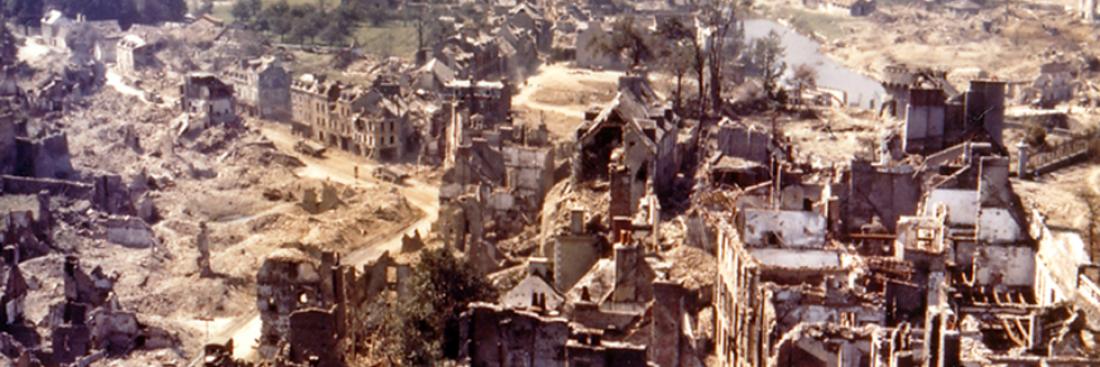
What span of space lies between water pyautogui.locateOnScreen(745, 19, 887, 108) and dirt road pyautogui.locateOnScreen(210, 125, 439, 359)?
23847 mm

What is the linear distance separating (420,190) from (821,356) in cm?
4018

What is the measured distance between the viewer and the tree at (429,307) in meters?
31.2

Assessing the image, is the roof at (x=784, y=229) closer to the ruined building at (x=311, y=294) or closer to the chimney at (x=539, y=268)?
the chimney at (x=539, y=268)

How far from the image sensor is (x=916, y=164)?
1441 inches

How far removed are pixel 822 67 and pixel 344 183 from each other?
1805 inches

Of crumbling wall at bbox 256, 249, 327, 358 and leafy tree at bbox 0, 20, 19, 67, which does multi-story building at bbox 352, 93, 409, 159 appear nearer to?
leafy tree at bbox 0, 20, 19, 67

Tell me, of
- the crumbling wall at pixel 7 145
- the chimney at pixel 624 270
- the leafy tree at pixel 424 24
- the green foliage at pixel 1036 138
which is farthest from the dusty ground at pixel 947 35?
the chimney at pixel 624 270

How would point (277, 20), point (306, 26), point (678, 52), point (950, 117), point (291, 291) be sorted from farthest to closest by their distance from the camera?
point (277, 20) < point (306, 26) < point (678, 52) < point (950, 117) < point (291, 291)

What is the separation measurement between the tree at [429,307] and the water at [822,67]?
1567 inches

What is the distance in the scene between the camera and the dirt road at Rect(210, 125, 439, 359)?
1603 inches

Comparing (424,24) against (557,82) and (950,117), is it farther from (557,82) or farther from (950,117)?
(950,117)

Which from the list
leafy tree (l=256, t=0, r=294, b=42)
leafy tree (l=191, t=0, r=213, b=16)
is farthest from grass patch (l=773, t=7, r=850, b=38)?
leafy tree (l=191, t=0, r=213, b=16)

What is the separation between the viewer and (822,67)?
98.6 metres

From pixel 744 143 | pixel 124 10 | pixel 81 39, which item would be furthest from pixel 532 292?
pixel 124 10
